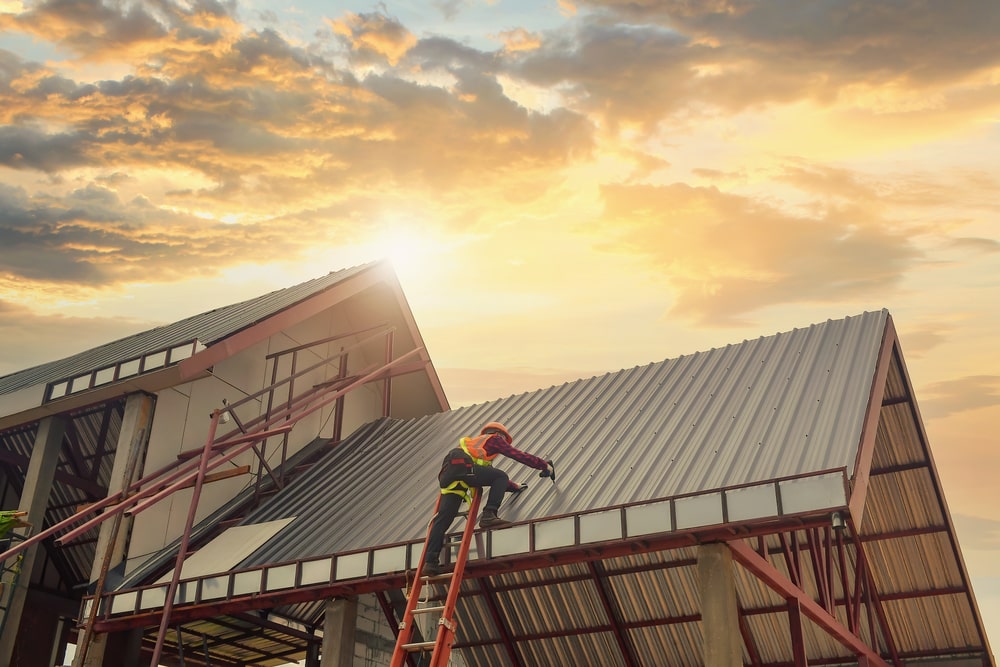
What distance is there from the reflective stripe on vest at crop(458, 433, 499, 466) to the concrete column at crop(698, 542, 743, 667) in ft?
A: 13.5

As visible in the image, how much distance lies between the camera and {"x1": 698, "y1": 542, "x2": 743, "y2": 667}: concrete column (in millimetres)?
14945

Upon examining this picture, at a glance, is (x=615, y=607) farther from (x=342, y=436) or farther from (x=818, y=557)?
(x=342, y=436)

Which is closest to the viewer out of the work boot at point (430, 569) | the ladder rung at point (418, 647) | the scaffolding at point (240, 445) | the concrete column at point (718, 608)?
the ladder rung at point (418, 647)

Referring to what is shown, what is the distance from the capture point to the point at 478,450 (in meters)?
17.8

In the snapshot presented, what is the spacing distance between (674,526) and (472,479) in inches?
143

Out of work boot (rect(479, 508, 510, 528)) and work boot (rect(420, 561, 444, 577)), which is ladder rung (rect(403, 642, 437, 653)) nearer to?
work boot (rect(420, 561, 444, 577))

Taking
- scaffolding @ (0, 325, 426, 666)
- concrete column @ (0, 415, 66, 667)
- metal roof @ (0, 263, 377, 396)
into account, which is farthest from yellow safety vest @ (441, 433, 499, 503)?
concrete column @ (0, 415, 66, 667)

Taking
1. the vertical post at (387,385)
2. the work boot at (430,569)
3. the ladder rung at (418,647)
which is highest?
the vertical post at (387,385)

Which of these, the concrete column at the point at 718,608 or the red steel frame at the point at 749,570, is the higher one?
the red steel frame at the point at 749,570

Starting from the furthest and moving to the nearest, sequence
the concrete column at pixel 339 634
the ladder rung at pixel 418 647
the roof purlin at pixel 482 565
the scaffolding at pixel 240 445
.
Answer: the scaffolding at pixel 240 445
the concrete column at pixel 339 634
the roof purlin at pixel 482 565
the ladder rung at pixel 418 647

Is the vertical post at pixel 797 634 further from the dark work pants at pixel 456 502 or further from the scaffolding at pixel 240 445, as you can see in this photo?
the scaffolding at pixel 240 445

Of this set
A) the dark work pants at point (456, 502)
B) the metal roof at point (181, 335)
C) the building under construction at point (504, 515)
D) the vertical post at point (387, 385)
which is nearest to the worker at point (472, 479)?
the dark work pants at point (456, 502)

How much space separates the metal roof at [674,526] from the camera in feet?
54.4

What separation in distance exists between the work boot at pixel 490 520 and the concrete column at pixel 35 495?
36.8 ft
